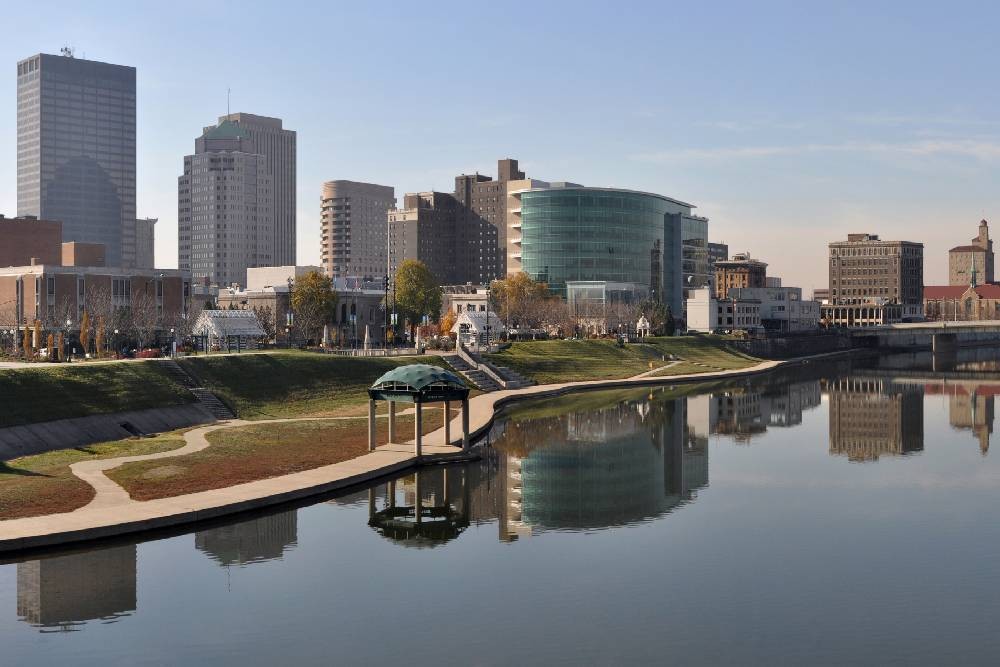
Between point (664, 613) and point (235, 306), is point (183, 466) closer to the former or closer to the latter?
point (664, 613)

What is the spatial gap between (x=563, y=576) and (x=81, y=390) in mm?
44486

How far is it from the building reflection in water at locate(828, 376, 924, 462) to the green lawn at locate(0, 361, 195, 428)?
163 ft

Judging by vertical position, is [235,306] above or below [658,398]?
above

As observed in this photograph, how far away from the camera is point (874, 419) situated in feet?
331

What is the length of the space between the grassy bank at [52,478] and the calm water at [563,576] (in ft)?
19.8

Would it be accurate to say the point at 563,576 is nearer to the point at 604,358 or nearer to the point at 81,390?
the point at 81,390

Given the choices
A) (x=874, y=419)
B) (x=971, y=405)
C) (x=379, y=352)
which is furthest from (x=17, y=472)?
(x=971, y=405)

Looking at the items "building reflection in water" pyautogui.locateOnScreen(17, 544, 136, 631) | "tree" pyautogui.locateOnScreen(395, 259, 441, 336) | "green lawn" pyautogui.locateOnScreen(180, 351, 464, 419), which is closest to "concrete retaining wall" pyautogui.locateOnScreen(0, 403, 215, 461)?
"green lawn" pyautogui.locateOnScreen(180, 351, 464, 419)

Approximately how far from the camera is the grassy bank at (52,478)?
149 ft

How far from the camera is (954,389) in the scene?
461 feet

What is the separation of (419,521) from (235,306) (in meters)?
124

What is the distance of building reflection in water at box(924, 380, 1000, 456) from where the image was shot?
9106cm

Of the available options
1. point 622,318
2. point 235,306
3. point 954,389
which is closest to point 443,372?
point 954,389

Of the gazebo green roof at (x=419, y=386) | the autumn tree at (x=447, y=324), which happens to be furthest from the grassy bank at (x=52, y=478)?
the autumn tree at (x=447, y=324)
